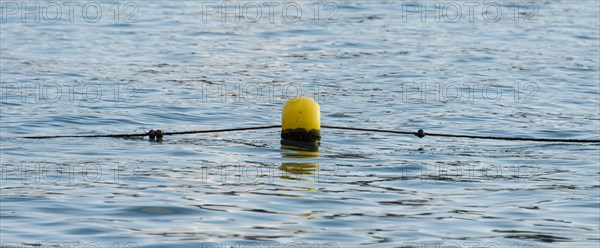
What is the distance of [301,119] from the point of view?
14.6 m

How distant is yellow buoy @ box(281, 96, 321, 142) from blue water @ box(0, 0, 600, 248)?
0.82 feet

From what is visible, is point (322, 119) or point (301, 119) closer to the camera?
point (301, 119)

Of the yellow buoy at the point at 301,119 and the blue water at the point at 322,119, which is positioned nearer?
the blue water at the point at 322,119

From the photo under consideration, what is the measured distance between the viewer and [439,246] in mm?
10023

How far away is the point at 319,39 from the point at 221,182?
12.4m

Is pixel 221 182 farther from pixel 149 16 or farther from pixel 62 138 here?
pixel 149 16

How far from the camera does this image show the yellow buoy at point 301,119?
1445 centimetres

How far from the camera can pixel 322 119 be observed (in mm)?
17141

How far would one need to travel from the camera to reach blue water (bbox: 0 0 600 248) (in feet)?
35.6

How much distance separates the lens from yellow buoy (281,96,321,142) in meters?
14.5

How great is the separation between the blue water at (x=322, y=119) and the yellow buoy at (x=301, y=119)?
250 mm

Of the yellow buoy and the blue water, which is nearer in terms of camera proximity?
the blue water

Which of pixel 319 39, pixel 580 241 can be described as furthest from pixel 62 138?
pixel 319 39

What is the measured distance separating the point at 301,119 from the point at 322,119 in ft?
8.44
